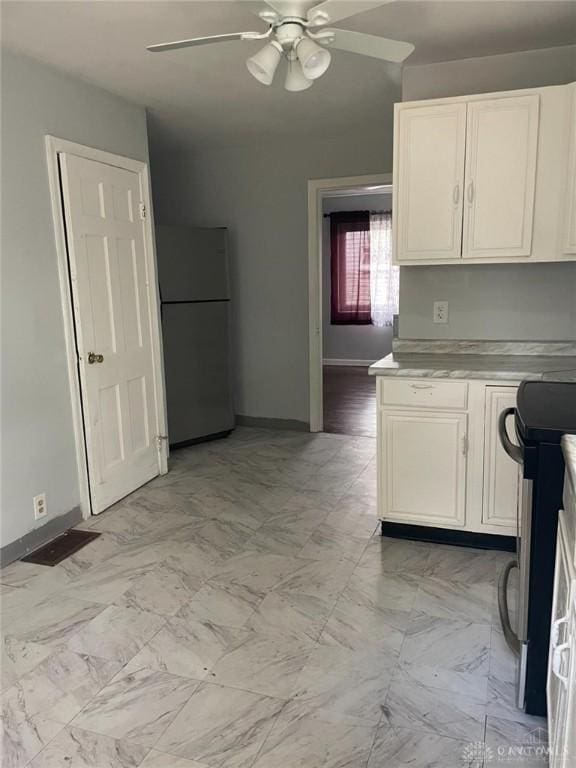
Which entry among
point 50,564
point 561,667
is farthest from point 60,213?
point 561,667

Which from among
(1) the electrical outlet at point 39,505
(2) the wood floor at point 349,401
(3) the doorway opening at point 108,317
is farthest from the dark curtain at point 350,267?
(1) the electrical outlet at point 39,505

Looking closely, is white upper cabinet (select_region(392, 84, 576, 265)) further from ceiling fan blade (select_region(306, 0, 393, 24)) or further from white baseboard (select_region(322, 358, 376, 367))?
white baseboard (select_region(322, 358, 376, 367))

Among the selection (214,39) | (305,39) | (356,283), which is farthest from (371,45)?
(356,283)

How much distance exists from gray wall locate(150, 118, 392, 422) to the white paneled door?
143cm

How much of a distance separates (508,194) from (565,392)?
1.17 metres

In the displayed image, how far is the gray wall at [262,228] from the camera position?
4586 millimetres

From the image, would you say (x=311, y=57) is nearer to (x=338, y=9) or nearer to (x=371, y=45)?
(x=338, y=9)

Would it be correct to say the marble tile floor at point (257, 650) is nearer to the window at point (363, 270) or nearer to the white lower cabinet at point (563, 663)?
the white lower cabinet at point (563, 663)

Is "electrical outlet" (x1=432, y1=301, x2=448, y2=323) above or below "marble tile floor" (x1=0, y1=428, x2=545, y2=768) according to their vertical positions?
above

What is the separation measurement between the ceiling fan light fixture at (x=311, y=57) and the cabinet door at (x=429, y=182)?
993 millimetres

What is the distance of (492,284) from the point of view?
9.78 feet

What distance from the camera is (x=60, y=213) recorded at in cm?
289

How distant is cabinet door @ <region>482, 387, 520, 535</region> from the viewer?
8.31 feet

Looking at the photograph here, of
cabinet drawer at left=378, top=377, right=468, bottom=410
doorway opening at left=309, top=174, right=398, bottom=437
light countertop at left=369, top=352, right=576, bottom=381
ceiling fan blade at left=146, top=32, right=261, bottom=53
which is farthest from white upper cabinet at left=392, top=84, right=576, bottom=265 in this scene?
doorway opening at left=309, top=174, right=398, bottom=437
